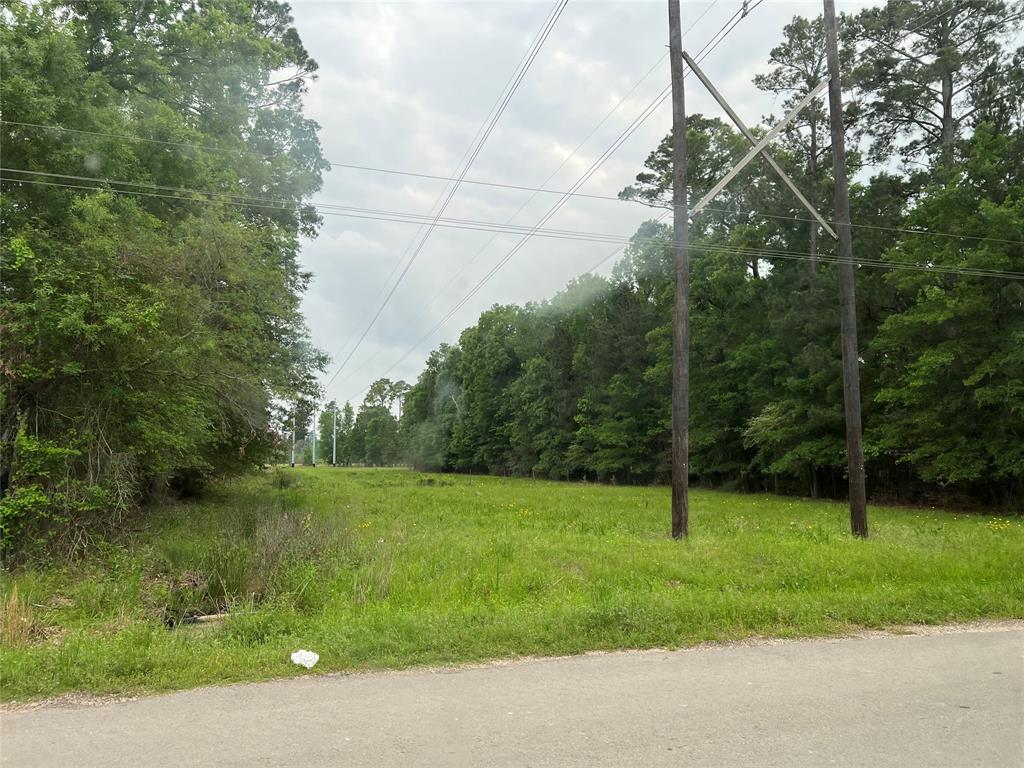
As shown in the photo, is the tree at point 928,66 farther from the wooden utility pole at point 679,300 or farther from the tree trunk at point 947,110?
the wooden utility pole at point 679,300

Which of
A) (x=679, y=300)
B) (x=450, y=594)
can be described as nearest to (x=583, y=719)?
(x=450, y=594)

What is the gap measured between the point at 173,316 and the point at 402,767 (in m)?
10.8

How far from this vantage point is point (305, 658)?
5715mm

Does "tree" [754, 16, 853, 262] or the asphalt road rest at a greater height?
"tree" [754, 16, 853, 262]

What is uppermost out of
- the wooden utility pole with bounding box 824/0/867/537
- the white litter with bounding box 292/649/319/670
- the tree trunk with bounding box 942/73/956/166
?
the tree trunk with bounding box 942/73/956/166

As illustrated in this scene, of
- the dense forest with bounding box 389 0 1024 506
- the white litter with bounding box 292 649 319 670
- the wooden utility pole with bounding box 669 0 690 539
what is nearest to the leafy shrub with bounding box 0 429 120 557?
the white litter with bounding box 292 649 319 670

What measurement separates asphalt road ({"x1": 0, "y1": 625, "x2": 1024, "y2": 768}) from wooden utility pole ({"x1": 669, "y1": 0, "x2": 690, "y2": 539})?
7175 millimetres

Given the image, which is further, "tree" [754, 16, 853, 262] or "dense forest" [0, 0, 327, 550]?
"tree" [754, 16, 853, 262]

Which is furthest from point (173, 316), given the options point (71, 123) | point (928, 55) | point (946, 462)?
point (928, 55)

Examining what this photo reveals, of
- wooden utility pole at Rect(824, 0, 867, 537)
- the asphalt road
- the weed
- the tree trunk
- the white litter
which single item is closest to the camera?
the asphalt road

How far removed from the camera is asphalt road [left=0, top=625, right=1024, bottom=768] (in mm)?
3939

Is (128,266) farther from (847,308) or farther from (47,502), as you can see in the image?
(847,308)

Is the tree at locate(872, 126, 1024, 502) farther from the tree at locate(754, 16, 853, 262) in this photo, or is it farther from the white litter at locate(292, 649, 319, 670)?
the white litter at locate(292, 649, 319, 670)

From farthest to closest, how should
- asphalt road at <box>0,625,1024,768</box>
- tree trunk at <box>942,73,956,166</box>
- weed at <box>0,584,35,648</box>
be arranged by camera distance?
tree trunk at <box>942,73,956,166</box> → weed at <box>0,584,35,648</box> → asphalt road at <box>0,625,1024,768</box>
